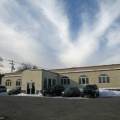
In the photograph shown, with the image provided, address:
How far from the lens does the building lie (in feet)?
155

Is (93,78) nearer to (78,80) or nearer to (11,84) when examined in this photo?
(78,80)

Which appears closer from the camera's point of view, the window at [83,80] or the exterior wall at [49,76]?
the exterior wall at [49,76]

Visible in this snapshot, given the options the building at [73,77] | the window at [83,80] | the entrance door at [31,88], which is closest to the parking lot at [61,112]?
the building at [73,77]

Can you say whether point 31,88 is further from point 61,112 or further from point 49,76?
point 61,112

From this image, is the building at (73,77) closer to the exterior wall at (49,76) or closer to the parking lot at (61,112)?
the exterior wall at (49,76)

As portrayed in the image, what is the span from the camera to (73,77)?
5191cm

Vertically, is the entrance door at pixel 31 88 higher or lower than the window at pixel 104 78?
lower

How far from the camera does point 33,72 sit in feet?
158

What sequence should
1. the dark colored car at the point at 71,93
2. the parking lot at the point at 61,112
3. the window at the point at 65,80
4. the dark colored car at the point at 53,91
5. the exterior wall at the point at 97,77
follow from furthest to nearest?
1. the window at the point at 65,80
2. the exterior wall at the point at 97,77
3. the dark colored car at the point at 53,91
4. the dark colored car at the point at 71,93
5. the parking lot at the point at 61,112

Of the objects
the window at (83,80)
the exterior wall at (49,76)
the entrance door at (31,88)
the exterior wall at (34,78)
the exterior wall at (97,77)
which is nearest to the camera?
the exterior wall at (34,78)

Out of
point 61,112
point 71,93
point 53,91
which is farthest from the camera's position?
point 53,91

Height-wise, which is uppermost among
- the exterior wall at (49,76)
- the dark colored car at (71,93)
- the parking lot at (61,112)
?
the exterior wall at (49,76)

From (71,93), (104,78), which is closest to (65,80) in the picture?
(104,78)

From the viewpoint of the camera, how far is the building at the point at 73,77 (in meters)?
47.2
